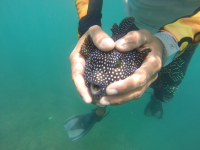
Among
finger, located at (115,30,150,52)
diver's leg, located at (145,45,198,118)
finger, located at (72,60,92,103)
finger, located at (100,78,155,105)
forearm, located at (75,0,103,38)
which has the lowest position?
diver's leg, located at (145,45,198,118)

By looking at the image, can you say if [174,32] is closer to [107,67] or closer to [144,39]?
[144,39]

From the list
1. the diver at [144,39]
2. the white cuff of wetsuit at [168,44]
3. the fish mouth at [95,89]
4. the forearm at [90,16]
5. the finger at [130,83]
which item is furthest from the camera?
the forearm at [90,16]

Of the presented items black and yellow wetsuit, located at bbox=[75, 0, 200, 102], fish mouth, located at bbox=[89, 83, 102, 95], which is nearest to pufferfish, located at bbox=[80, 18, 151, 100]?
fish mouth, located at bbox=[89, 83, 102, 95]

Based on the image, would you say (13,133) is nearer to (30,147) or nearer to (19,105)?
(30,147)

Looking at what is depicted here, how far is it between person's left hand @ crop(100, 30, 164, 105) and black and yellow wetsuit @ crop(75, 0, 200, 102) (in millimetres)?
394

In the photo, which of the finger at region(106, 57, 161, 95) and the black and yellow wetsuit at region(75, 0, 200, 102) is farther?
the black and yellow wetsuit at region(75, 0, 200, 102)

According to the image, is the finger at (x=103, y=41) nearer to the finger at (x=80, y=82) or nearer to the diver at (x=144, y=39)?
the diver at (x=144, y=39)

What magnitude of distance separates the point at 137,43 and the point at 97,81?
772 mm

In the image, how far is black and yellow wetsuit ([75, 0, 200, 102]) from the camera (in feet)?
5.76

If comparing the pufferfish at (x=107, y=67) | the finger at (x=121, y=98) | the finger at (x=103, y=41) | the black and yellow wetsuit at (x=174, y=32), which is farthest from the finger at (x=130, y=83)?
the black and yellow wetsuit at (x=174, y=32)

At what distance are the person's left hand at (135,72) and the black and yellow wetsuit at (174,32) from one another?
0.39 meters

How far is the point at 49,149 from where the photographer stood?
24.2 ft

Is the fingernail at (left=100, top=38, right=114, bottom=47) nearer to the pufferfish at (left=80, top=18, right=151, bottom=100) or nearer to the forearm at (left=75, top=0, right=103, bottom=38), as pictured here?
the pufferfish at (left=80, top=18, right=151, bottom=100)

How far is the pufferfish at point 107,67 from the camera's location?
1662 mm
